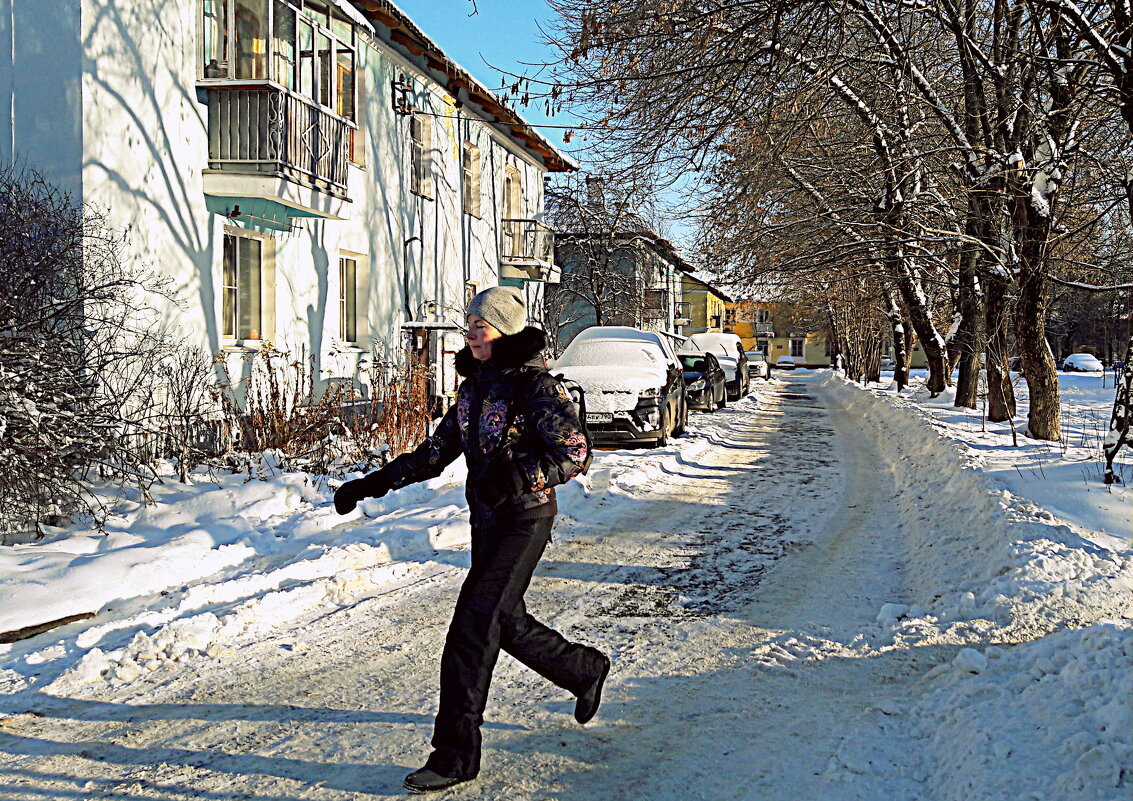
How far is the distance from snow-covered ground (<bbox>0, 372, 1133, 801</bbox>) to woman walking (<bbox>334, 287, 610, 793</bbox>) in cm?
28

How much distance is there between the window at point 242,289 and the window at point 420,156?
18.7ft

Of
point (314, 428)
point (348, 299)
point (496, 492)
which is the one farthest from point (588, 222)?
point (496, 492)

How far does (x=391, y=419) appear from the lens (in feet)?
38.4

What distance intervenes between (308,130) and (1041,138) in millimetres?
9734

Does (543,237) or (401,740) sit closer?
(401,740)

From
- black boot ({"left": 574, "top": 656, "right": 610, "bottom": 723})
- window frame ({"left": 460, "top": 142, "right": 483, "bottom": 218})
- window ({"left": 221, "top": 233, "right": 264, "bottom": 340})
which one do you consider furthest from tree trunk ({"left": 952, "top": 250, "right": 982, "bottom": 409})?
black boot ({"left": 574, "top": 656, "right": 610, "bottom": 723})

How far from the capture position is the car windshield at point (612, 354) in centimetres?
1548

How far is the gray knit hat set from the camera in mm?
3680

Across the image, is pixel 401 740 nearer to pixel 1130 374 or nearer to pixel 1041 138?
pixel 1130 374

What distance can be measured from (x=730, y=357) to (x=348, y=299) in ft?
56.5

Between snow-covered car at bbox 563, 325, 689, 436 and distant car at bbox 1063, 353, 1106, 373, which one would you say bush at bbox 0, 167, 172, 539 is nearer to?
snow-covered car at bbox 563, 325, 689, 436

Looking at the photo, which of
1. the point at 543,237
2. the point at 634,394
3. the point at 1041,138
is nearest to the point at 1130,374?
the point at 1041,138

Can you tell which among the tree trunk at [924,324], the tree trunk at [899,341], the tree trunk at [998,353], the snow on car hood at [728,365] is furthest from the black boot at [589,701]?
the tree trunk at [899,341]

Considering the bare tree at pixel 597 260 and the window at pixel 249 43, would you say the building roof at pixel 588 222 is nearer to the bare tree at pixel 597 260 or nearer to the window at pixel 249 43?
the bare tree at pixel 597 260
